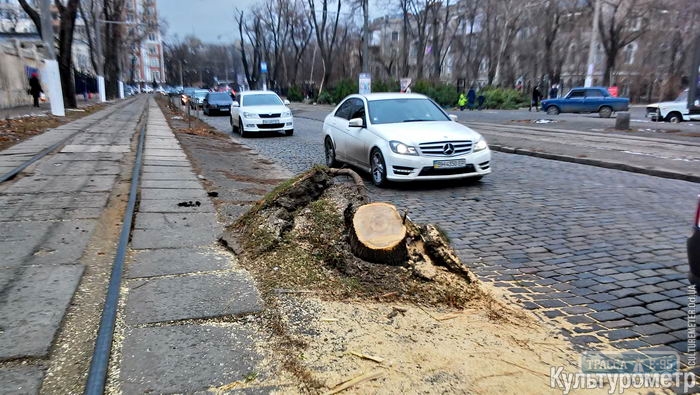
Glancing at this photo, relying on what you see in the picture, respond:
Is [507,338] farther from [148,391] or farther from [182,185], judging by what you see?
[182,185]

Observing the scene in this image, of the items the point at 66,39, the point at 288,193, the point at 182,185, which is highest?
the point at 66,39

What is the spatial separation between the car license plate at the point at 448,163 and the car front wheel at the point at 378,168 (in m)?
0.87

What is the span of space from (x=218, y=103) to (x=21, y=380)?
97.9 feet

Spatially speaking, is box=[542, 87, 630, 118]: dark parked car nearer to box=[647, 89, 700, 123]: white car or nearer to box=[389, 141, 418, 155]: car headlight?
box=[647, 89, 700, 123]: white car

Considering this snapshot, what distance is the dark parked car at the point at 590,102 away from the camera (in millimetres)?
28109

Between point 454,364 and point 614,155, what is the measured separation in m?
10.3

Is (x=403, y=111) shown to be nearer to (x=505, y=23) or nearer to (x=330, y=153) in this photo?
(x=330, y=153)

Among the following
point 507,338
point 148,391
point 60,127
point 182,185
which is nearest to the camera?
point 148,391

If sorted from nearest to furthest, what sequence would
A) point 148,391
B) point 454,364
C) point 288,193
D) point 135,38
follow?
1. point 148,391
2. point 454,364
3. point 288,193
4. point 135,38

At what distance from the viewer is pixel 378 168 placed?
8469 mm

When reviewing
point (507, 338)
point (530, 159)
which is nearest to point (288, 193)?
point (507, 338)

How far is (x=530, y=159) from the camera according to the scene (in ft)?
38.5

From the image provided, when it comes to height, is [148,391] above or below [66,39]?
below

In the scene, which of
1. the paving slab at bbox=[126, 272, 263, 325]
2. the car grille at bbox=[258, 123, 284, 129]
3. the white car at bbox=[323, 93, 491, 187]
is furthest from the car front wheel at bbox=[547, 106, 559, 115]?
the paving slab at bbox=[126, 272, 263, 325]
